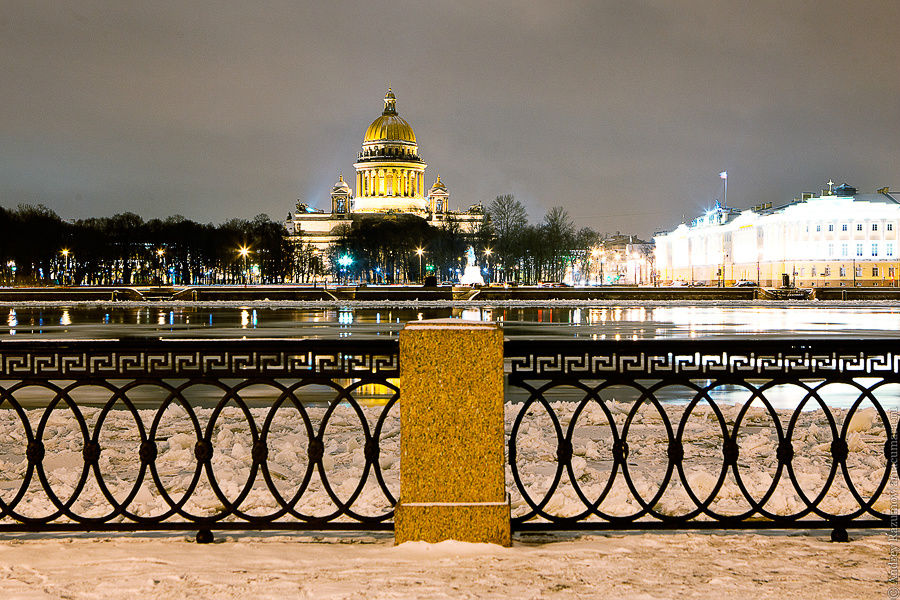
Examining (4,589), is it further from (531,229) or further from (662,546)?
(531,229)

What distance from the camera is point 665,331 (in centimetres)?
2798

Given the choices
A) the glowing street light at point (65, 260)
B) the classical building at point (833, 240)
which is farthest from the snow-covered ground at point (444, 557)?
the classical building at point (833, 240)

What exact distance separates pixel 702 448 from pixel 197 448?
5.56 meters

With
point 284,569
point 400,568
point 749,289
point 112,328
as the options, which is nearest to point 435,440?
point 400,568

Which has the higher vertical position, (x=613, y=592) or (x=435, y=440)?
(x=435, y=440)

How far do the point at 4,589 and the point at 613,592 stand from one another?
3148 millimetres

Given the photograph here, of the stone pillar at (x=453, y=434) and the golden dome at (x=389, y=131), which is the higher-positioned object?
the golden dome at (x=389, y=131)

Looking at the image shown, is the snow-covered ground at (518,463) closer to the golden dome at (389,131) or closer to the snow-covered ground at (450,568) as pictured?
the snow-covered ground at (450,568)

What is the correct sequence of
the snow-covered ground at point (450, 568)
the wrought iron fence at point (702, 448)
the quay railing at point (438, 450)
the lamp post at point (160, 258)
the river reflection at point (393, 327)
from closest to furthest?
1. the snow-covered ground at point (450, 568)
2. the quay railing at point (438, 450)
3. the wrought iron fence at point (702, 448)
4. the river reflection at point (393, 327)
5. the lamp post at point (160, 258)

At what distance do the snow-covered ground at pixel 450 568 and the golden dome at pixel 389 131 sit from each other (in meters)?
166

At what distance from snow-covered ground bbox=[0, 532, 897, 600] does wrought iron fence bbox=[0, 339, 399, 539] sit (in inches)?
10.9

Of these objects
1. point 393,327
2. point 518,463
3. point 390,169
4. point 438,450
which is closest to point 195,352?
point 438,450

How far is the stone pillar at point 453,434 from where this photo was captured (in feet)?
17.2

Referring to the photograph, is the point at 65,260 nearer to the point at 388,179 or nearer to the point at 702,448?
the point at 388,179
